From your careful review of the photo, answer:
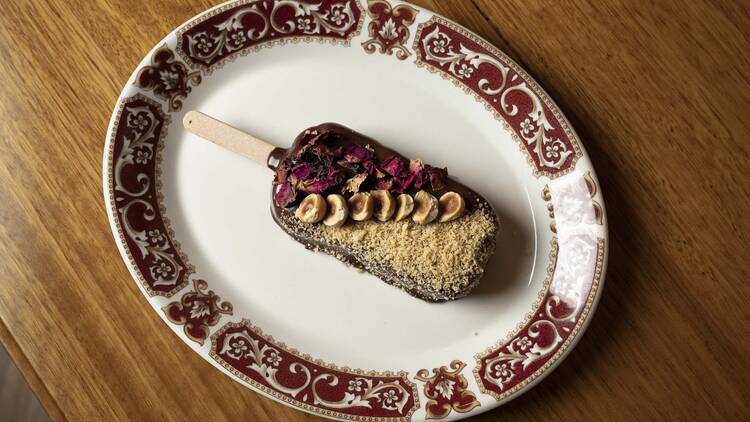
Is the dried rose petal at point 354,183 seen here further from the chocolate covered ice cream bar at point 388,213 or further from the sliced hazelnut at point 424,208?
the sliced hazelnut at point 424,208

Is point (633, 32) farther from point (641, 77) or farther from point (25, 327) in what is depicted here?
point (25, 327)

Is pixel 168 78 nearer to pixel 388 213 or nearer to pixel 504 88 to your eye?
pixel 388 213

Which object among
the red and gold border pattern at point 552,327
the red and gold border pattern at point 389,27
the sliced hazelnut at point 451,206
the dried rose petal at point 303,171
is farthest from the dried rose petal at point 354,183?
the red and gold border pattern at point 552,327

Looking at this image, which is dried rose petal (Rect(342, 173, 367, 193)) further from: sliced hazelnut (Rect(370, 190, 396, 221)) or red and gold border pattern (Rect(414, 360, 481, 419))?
red and gold border pattern (Rect(414, 360, 481, 419))

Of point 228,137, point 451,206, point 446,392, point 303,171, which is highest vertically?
point 451,206

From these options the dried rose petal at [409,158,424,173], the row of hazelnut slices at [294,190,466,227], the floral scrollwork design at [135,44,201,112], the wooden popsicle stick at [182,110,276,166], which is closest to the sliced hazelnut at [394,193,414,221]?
the row of hazelnut slices at [294,190,466,227]

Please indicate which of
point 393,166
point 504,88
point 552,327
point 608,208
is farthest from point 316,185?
point 608,208
